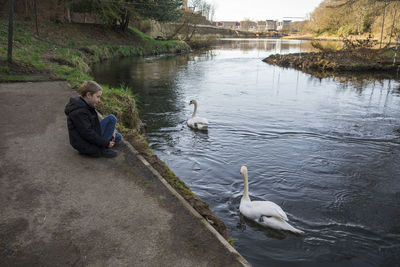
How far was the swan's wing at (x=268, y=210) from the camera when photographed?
477cm

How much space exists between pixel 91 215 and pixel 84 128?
1.58 m

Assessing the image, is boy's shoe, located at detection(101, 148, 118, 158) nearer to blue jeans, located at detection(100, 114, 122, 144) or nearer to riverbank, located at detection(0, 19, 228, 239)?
blue jeans, located at detection(100, 114, 122, 144)

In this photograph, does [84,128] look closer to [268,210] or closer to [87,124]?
[87,124]

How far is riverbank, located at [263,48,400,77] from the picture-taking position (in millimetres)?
23469

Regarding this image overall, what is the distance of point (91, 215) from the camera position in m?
3.34

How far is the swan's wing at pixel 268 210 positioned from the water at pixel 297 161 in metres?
0.25

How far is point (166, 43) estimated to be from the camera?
39.8 meters

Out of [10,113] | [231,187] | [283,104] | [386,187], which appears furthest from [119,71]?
[386,187]

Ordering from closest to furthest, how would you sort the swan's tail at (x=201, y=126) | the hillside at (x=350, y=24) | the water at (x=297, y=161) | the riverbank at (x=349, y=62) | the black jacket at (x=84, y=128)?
the black jacket at (x=84, y=128)
the water at (x=297, y=161)
the swan's tail at (x=201, y=126)
the riverbank at (x=349, y=62)
the hillside at (x=350, y=24)

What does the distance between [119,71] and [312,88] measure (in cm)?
1197

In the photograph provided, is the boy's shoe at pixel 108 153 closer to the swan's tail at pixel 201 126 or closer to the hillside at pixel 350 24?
the swan's tail at pixel 201 126

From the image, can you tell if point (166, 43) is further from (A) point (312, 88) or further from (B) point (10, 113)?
(B) point (10, 113)

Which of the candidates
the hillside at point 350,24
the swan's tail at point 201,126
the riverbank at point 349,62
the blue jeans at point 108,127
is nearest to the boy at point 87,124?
the blue jeans at point 108,127

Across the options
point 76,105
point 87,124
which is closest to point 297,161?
point 87,124
